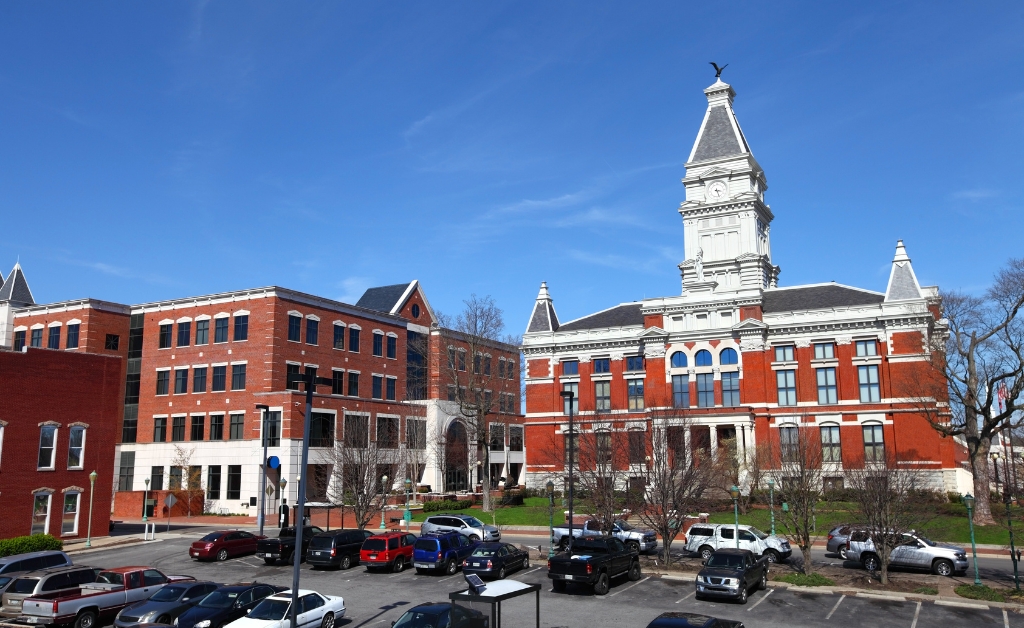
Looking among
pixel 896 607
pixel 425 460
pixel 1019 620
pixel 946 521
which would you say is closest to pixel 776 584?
pixel 896 607

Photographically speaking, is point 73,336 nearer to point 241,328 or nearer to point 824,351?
point 241,328

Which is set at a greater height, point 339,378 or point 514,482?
point 339,378

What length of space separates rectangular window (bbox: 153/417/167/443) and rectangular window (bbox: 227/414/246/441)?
7.43m

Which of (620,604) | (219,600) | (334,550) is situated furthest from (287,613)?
(334,550)

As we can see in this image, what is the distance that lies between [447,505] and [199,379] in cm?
2348

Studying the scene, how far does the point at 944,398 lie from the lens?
51625 mm

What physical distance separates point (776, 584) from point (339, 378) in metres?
45.8

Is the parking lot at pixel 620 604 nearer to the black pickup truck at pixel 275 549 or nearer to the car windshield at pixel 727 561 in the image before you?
the black pickup truck at pixel 275 549

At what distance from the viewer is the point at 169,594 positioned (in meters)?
22.9

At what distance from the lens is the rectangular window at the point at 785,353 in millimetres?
62844

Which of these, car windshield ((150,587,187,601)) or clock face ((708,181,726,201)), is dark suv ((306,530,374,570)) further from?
clock face ((708,181,726,201))

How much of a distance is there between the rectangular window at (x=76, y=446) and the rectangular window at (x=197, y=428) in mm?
20762

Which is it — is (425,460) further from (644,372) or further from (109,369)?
(109,369)

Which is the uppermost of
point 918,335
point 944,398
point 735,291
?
point 735,291
